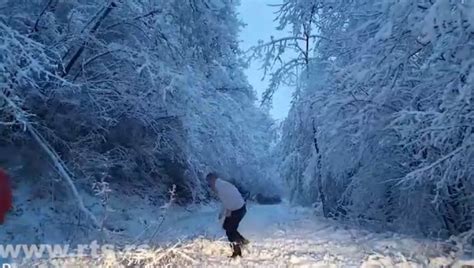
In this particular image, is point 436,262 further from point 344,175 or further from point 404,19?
point 344,175

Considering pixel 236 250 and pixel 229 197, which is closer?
pixel 236 250

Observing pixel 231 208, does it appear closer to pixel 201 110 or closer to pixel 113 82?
pixel 113 82

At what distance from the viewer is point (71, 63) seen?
10.7 metres

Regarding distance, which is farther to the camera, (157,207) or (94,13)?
(157,207)

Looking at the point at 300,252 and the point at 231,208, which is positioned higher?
the point at 231,208

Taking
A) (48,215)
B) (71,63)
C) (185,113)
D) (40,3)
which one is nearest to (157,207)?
(185,113)

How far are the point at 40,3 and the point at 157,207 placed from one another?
6.10 m

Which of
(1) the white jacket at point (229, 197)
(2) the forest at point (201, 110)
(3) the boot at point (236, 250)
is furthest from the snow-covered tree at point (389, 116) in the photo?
(3) the boot at point (236, 250)

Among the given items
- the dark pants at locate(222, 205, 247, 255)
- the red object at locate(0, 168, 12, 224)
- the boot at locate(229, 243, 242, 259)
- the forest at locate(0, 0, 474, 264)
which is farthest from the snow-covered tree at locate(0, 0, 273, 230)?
the boot at locate(229, 243, 242, 259)

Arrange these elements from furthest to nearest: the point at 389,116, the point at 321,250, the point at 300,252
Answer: the point at 389,116, the point at 321,250, the point at 300,252

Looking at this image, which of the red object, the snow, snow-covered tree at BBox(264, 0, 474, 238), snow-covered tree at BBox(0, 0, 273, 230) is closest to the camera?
the snow

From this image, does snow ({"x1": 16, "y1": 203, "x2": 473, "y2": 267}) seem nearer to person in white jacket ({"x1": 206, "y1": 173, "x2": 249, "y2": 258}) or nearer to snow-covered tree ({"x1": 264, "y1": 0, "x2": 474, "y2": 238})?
person in white jacket ({"x1": 206, "y1": 173, "x2": 249, "y2": 258})

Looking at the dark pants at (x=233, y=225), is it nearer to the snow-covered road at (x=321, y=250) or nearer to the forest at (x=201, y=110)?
the snow-covered road at (x=321, y=250)

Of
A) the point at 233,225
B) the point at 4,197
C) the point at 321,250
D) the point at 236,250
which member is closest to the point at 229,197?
the point at 233,225
